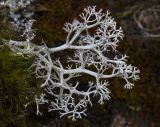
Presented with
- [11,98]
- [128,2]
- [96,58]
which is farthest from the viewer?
[128,2]

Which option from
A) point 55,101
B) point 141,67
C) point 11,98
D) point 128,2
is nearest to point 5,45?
point 11,98

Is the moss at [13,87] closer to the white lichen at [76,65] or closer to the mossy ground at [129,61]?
the white lichen at [76,65]

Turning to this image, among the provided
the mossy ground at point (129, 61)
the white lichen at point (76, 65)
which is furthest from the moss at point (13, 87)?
the mossy ground at point (129, 61)

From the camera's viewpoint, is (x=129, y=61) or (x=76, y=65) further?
(x=129, y=61)

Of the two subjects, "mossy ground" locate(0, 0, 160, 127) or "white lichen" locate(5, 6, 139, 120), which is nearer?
"white lichen" locate(5, 6, 139, 120)

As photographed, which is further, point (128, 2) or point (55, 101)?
point (128, 2)

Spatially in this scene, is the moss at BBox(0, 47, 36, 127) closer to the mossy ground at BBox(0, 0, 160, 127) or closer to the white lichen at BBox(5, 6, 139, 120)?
the white lichen at BBox(5, 6, 139, 120)

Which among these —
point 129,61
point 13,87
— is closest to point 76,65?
point 13,87

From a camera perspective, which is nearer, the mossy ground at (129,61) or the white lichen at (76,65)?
the white lichen at (76,65)

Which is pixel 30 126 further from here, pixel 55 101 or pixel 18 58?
pixel 18 58

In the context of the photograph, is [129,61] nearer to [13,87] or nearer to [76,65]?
[76,65]

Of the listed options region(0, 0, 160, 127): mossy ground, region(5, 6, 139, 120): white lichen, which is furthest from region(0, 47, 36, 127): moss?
region(0, 0, 160, 127): mossy ground
